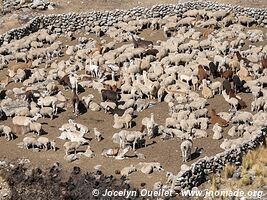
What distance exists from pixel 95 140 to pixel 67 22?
1480 cm

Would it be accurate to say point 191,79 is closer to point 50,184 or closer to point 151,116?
point 151,116

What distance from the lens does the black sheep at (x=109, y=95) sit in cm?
2917

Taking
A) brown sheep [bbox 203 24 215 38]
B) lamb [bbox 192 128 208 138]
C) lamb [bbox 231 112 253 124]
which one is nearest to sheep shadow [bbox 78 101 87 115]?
lamb [bbox 192 128 208 138]

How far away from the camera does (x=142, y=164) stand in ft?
79.3

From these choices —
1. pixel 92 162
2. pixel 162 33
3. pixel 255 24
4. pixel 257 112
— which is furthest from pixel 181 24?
pixel 92 162

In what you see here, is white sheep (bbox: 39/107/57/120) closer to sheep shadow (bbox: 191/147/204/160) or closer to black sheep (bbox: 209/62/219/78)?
sheep shadow (bbox: 191/147/204/160)

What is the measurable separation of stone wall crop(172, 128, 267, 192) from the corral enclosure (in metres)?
0.63

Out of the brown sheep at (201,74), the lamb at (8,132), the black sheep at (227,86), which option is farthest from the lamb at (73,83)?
the black sheep at (227,86)

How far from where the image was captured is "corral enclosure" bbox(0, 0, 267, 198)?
1011 inches

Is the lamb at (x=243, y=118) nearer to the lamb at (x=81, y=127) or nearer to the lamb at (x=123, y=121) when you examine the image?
the lamb at (x=123, y=121)

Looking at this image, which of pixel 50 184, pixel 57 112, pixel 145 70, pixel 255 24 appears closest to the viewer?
pixel 50 184

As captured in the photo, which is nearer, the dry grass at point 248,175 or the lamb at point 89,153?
the dry grass at point 248,175

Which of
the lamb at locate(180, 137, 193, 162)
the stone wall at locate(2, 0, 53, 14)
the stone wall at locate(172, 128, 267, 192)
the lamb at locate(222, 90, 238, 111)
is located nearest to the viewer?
the stone wall at locate(172, 128, 267, 192)

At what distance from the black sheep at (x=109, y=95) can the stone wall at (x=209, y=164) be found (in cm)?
717
